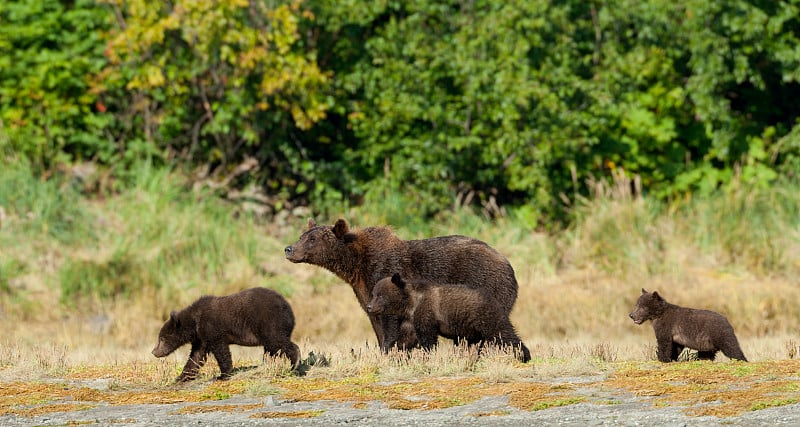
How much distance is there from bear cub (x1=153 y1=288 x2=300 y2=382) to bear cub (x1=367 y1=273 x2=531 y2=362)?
117 cm

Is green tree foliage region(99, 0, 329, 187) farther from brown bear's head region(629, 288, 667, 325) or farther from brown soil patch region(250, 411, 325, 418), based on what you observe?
brown soil patch region(250, 411, 325, 418)

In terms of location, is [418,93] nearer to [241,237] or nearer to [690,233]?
[241,237]

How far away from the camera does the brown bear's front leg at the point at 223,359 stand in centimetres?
1456

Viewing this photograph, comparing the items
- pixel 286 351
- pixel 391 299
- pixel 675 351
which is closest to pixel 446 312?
pixel 391 299

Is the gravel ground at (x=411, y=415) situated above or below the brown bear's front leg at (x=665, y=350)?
below

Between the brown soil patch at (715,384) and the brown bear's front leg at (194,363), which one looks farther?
the brown bear's front leg at (194,363)

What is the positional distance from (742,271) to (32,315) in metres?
13.7

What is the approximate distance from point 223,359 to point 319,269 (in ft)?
38.7

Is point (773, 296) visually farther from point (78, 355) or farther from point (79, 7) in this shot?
point (79, 7)

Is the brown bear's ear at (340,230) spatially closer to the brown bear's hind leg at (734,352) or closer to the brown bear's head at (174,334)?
the brown bear's head at (174,334)

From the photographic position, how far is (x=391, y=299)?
15.2 m

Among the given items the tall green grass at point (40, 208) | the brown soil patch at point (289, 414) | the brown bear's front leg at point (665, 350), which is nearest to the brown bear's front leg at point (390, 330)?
the brown bear's front leg at point (665, 350)

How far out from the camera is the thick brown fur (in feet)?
51.7

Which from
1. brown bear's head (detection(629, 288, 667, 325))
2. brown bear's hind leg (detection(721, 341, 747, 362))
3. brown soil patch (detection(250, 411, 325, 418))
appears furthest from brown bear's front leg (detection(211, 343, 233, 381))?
brown bear's hind leg (detection(721, 341, 747, 362))
